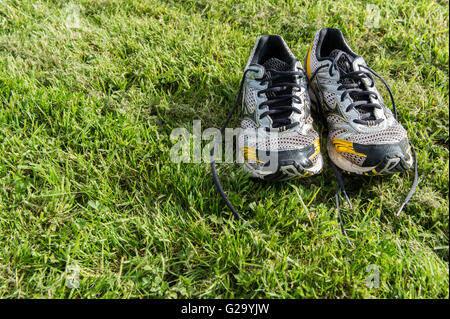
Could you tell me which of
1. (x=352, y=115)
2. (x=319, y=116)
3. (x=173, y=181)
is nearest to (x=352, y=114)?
(x=352, y=115)

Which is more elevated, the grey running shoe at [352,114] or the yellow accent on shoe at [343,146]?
the grey running shoe at [352,114]

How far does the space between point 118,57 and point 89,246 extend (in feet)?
5.43

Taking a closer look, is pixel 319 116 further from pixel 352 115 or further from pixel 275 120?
pixel 275 120

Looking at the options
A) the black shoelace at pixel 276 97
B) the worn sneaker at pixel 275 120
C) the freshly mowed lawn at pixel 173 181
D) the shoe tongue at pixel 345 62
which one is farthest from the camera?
the shoe tongue at pixel 345 62

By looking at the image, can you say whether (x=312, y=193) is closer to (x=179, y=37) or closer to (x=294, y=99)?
(x=294, y=99)

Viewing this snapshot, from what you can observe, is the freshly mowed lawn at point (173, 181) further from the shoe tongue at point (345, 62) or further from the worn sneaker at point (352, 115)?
the shoe tongue at point (345, 62)

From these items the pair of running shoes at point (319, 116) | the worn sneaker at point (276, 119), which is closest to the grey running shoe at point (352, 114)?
the pair of running shoes at point (319, 116)

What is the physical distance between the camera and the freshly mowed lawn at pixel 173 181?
5.52 feet

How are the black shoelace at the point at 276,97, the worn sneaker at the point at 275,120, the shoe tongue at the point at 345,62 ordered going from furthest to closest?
the shoe tongue at the point at 345,62
the black shoelace at the point at 276,97
the worn sneaker at the point at 275,120

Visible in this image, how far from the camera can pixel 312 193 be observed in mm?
2008

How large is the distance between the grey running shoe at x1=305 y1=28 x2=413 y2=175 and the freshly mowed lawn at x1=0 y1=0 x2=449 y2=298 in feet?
0.58

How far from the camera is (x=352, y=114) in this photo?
2.09m

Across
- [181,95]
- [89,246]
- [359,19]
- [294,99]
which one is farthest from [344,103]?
[89,246]

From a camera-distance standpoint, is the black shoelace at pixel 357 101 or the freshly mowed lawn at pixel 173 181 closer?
the freshly mowed lawn at pixel 173 181
